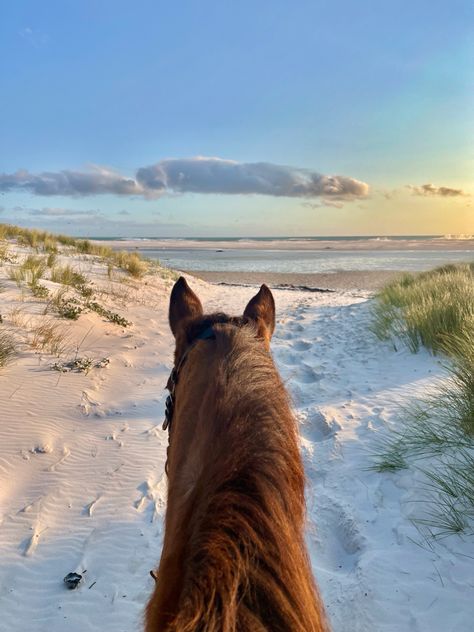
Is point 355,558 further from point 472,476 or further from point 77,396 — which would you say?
point 77,396

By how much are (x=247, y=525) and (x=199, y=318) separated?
956mm

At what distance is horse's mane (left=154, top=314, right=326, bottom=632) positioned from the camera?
79 centimetres

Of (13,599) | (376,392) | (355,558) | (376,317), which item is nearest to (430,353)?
(376,392)

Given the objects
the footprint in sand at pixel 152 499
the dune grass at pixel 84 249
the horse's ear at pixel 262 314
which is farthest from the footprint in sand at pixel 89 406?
the dune grass at pixel 84 249

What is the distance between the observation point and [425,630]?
81.0 inches

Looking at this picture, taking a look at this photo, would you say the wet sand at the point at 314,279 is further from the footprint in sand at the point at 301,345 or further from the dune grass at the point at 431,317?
the footprint in sand at the point at 301,345

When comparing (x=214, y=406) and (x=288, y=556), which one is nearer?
(x=288, y=556)

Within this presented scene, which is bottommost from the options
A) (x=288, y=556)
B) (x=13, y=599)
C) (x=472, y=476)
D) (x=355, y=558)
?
(x=13, y=599)

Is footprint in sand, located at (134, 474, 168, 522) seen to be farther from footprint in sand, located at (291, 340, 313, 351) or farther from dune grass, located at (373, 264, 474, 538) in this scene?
footprint in sand, located at (291, 340, 313, 351)

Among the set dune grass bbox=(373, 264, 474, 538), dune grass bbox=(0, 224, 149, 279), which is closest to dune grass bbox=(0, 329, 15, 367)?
dune grass bbox=(373, 264, 474, 538)

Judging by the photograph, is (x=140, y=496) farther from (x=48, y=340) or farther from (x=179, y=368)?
(x=48, y=340)

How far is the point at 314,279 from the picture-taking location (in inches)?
837

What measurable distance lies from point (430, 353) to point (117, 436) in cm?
458

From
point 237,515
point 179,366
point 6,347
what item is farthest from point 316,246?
point 237,515
